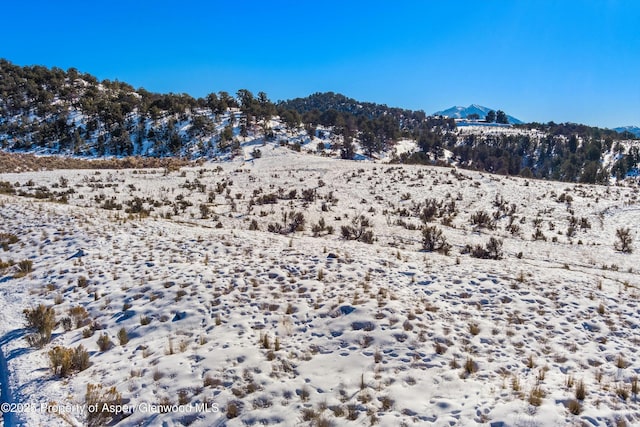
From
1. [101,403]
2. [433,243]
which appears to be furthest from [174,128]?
[101,403]

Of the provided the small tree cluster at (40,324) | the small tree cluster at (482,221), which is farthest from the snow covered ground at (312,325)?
the small tree cluster at (482,221)

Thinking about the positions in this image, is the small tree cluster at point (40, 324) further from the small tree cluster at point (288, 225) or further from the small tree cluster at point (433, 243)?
the small tree cluster at point (433, 243)

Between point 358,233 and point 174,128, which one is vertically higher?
point 174,128

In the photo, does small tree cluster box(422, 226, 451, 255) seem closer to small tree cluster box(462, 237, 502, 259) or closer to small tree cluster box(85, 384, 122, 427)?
small tree cluster box(462, 237, 502, 259)

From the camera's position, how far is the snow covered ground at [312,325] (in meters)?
4.59

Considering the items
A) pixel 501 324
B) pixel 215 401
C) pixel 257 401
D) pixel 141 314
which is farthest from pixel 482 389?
pixel 141 314

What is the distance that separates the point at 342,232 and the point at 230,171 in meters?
19.2

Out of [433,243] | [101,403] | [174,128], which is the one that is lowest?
[101,403]

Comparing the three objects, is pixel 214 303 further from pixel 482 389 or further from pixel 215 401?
pixel 482 389

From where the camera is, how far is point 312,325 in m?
6.62

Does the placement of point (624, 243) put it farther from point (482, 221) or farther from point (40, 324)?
point (40, 324)

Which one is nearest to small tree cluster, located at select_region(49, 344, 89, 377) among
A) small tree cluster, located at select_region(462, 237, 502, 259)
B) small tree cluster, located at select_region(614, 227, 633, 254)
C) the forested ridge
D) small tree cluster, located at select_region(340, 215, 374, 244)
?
small tree cluster, located at select_region(340, 215, 374, 244)

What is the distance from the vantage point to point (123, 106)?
4862 centimetres

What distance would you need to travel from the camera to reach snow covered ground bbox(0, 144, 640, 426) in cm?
459
